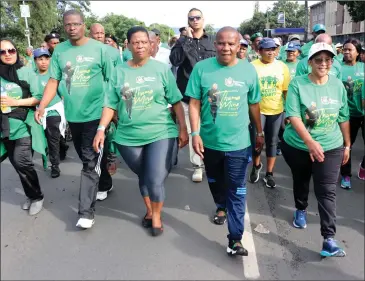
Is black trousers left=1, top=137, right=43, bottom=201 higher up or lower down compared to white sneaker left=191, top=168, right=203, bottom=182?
higher up

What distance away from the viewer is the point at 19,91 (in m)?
4.00

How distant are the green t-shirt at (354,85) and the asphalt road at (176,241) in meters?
0.99

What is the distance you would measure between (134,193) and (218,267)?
202cm

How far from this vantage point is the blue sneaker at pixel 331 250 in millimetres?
3141

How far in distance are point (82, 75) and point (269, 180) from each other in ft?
9.08

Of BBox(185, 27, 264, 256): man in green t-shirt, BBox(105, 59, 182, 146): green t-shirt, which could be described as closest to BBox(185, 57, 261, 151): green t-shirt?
BBox(185, 27, 264, 256): man in green t-shirt

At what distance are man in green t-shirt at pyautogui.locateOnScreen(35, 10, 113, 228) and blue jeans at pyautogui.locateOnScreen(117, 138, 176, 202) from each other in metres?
0.55

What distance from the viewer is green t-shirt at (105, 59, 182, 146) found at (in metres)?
3.38

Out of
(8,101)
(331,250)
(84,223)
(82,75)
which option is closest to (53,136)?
(8,101)

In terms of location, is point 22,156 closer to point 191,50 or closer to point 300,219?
point 191,50

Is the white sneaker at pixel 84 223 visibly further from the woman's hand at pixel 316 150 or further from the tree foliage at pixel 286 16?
the tree foliage at pixel 286 16

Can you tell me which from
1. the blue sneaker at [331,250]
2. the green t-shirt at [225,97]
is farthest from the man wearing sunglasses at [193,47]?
the blue sneaker at [331,250]

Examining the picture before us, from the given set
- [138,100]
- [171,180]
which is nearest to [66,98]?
[138,100]

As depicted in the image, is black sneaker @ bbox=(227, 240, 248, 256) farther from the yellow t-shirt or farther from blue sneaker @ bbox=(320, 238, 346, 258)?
the yellow t-shirt
